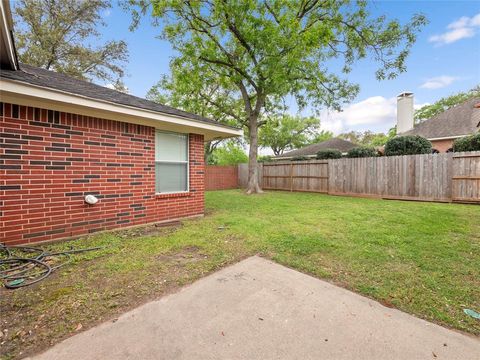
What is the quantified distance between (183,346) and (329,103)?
48.1 feet

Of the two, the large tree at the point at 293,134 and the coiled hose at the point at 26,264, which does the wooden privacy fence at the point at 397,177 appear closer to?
the coiled hose at the point at 26,264

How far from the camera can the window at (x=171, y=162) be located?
5395 millimetres

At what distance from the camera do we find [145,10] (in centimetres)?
1083

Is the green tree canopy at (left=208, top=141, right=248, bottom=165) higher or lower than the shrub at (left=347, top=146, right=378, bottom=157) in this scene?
higher

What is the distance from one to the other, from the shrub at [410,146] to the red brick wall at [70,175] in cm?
1021

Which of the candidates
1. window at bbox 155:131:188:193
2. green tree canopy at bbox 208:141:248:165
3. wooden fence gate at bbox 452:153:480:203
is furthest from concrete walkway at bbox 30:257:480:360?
green tree canopy at bbox 208:141:248:165

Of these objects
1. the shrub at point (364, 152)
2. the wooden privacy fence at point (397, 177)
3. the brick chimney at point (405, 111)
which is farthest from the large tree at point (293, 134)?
the shrub at point (364, 152)

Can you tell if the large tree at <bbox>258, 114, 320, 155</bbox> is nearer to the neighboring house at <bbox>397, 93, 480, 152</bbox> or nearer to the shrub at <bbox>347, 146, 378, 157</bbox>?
the neighboring house at <bbox>397, 93, 480, 152</bbox>

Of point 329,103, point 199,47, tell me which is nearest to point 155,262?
point 199,47

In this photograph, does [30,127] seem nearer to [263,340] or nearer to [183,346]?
[183,346]

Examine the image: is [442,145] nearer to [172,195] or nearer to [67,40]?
[172,195]

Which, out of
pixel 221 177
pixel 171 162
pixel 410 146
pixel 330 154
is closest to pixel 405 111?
pixel 330 154

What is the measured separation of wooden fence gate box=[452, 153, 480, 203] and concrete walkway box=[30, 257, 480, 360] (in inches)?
334

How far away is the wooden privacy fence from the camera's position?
7724mm
